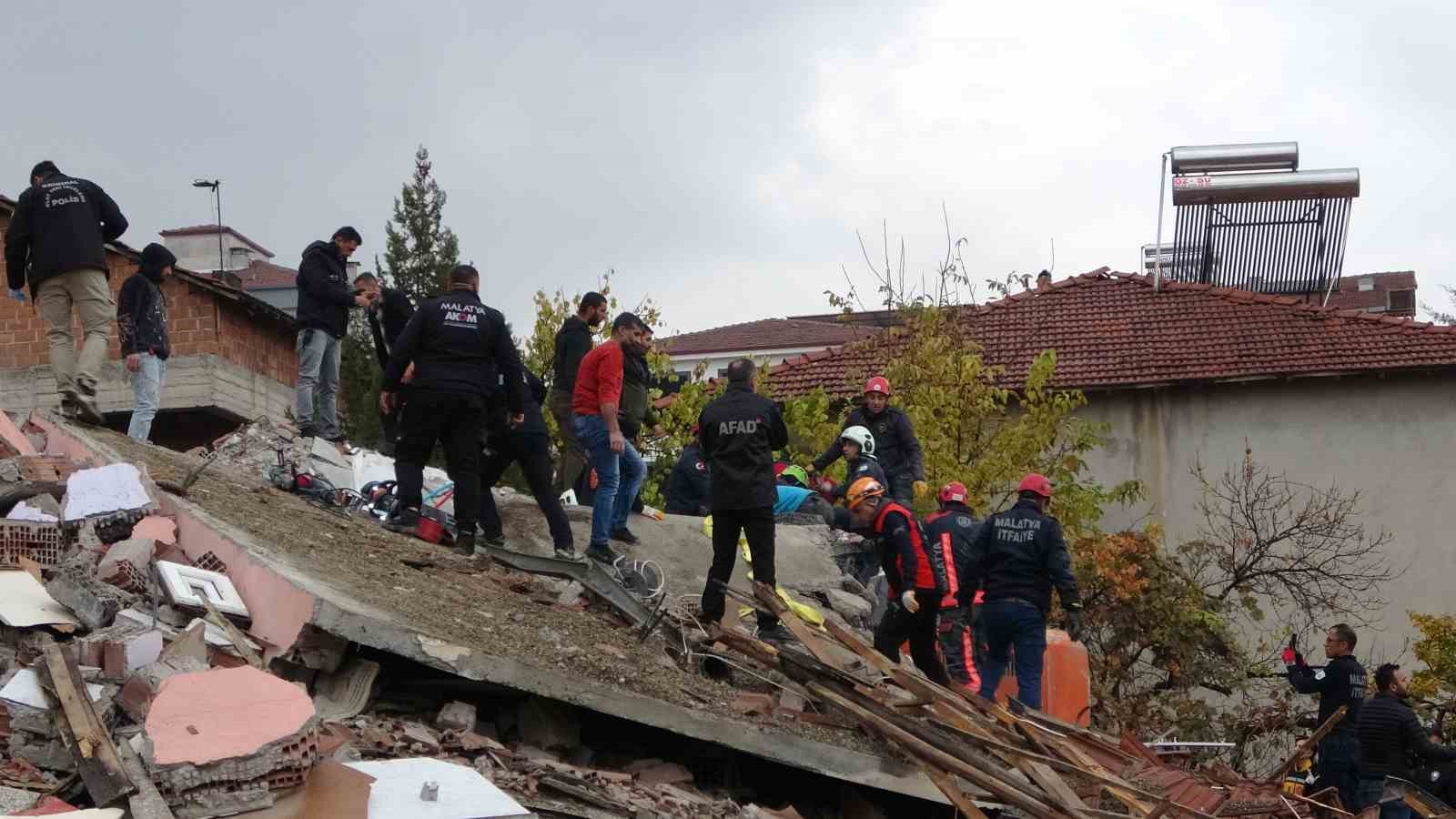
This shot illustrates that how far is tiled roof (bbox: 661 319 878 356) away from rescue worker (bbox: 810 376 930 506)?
112ft

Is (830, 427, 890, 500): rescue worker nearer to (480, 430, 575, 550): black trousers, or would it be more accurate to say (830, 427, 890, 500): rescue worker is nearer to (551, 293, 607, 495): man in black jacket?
(551, 293, 607, 495): man in black jacket

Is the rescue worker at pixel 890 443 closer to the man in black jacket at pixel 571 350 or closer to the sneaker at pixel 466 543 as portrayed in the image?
the man in black jacket at pixel 571 350

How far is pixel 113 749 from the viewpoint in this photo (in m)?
6.84

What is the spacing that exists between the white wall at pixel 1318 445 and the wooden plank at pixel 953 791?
19575mm

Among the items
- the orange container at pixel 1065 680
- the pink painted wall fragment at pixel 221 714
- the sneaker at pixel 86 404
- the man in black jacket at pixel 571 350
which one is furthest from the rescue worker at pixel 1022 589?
the sneaker at pixel 86 404

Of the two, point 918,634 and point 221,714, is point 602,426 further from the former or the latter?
point 221,714

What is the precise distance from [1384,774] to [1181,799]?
3.54 metres

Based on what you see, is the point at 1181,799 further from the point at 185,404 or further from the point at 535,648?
the point at 185,404

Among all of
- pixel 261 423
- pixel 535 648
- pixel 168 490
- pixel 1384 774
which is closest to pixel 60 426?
pixel 168 490

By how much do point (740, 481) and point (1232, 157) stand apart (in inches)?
906

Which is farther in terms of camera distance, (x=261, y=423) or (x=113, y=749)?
(x=261, y=423)

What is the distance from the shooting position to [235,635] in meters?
8.25

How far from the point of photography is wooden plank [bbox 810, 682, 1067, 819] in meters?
8.70

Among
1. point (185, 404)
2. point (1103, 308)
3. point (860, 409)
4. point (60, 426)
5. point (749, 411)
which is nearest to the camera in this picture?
point (749, 411)
